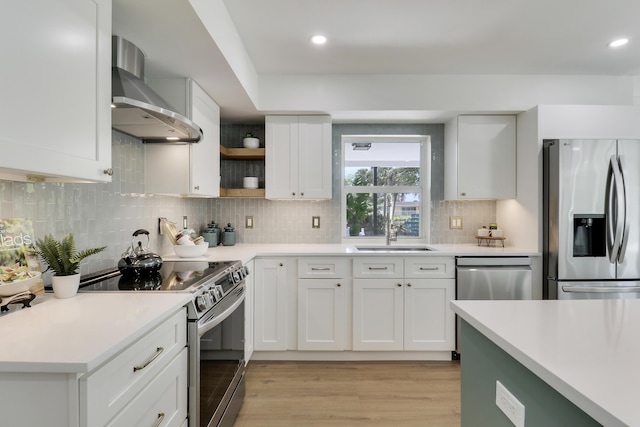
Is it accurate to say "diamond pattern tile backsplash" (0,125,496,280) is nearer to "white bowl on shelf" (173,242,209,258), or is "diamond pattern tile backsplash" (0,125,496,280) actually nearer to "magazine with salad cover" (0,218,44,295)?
"magazine with salad cover" (0,218,44,295)

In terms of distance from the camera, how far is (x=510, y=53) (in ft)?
8.30

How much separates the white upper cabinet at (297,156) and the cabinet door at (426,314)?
1152 mm

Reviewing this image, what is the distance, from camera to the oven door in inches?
54.8

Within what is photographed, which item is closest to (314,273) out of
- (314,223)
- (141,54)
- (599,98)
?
(314,223)

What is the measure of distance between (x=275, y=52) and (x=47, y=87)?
175cm

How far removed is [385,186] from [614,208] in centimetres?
183

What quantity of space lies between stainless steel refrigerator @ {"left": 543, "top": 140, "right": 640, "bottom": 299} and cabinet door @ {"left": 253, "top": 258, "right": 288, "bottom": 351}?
2.16 metres

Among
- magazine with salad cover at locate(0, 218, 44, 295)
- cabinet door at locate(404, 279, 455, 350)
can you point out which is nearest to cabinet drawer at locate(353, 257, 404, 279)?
cabinet door at locate(404, 279, 455, 350)

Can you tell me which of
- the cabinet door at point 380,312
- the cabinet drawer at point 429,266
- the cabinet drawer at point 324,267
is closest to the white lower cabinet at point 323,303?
the cabinet drawer at point 324,267

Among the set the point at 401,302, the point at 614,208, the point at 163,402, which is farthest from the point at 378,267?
the point at 163,402

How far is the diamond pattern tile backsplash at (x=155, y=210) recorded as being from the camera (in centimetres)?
151

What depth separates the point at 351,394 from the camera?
2.32 meters

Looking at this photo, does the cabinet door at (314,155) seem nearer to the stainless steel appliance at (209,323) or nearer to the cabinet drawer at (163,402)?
the stainless steel appliance at (209,323)

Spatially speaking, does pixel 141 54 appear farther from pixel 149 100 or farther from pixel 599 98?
pixel 599 98
